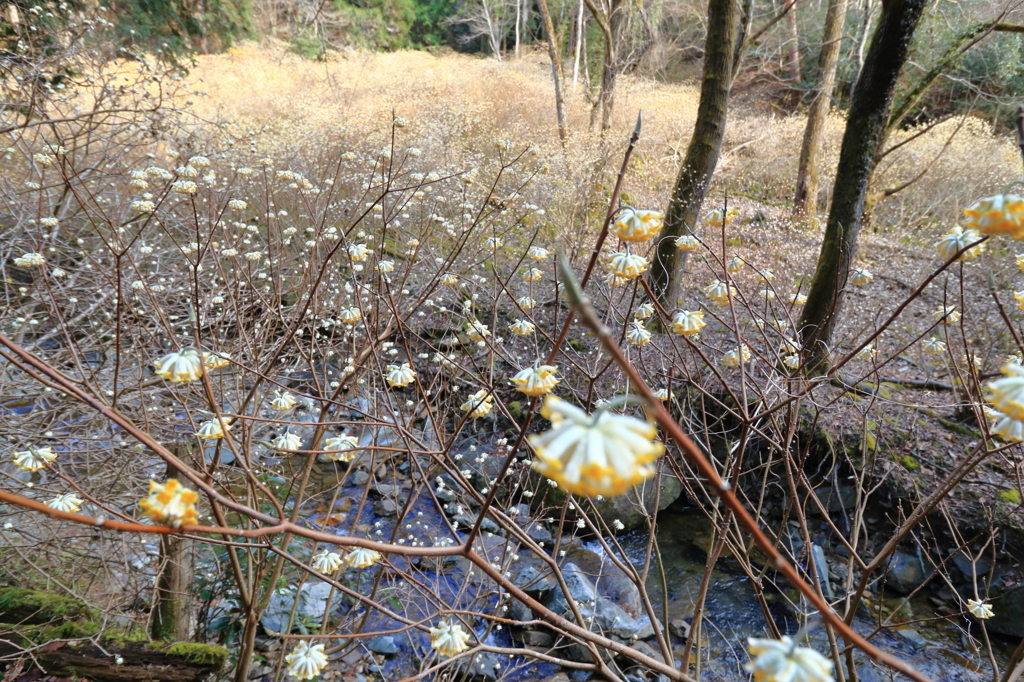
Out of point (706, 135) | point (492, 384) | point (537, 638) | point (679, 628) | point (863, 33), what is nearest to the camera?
point (492, 384)

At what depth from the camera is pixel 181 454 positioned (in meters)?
3.35

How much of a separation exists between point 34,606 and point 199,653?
913mm

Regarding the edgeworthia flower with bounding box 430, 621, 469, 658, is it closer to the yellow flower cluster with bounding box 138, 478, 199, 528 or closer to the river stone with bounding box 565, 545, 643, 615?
the yellow flower cluster with bounding box 138, 478, 199, 528

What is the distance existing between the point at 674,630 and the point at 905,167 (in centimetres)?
941

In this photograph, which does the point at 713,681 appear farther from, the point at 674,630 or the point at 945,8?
the point at 945,8

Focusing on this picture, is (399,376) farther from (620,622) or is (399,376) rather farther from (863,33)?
(863,33)

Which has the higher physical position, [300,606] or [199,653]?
[199,653]

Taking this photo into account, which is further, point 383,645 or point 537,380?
point 383,645

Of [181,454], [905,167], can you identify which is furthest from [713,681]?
[905,167]

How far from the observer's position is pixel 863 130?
406 centimetres

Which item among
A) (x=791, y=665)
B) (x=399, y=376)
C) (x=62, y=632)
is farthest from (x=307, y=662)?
(x=62, y=632)

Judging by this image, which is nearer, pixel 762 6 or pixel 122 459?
pixel 122 459

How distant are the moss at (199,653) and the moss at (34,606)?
606 millimetres

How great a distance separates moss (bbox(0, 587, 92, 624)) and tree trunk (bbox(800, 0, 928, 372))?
176 inches
